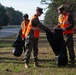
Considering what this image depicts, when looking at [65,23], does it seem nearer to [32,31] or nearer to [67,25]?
[67,25]

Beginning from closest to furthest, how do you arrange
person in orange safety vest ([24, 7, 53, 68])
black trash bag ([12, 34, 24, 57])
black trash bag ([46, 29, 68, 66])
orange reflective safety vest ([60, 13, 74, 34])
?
person in orange safety vest ([24, 7, 53, 68]), orange reflective safety vest ([60, 13, 74, 34]), black trash bag ([46, 29, 68, 66]), black trash bag ([12, 34, 24, 57])

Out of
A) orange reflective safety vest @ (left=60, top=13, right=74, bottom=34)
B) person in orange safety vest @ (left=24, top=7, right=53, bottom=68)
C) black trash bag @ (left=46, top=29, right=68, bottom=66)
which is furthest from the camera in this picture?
black trash bag @ (left=46, top=29, right=68, bottom=66)

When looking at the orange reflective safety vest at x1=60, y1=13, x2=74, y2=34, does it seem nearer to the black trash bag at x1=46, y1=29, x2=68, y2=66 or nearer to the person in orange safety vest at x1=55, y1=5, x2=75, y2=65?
the person in orange safety vest at x1=55, y1=5, x2=75, y2=65

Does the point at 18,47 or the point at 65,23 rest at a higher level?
the point at 65,23

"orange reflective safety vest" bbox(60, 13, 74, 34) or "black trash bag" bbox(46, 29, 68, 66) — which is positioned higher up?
"orange reflective safety vest" bbox(60, 13, 74, 34)

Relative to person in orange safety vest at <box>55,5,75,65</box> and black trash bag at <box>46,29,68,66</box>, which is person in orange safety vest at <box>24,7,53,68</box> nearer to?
black trash bag at <box>46,29,68,66</box>

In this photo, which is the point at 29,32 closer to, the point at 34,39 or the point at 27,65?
the point at 34,39

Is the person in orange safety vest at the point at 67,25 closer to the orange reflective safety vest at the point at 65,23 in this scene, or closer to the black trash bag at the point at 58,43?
the orange reflective safety vest at the point at 65,23

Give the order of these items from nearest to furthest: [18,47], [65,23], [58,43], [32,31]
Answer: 1. [32,31]
2. [65,23]
3. [58,43]
4. [18,47]

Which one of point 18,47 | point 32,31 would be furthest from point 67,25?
point 18,47

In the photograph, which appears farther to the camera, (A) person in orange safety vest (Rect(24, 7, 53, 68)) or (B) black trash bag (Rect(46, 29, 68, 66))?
(B) black trash bag (Rect(46, 29, 68, 66))

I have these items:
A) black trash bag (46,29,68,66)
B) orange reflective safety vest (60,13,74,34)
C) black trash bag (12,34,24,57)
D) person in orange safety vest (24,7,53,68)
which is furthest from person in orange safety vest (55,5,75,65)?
black trash bag (12,34,24,57)

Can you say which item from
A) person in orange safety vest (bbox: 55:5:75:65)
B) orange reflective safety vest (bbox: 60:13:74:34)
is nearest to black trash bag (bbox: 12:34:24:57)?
person in orange safety vest (bbox: 55:5:75:65)

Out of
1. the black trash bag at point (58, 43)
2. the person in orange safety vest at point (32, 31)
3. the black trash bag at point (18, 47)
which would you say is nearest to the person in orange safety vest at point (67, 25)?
the black trash bag at point (58, 43)
